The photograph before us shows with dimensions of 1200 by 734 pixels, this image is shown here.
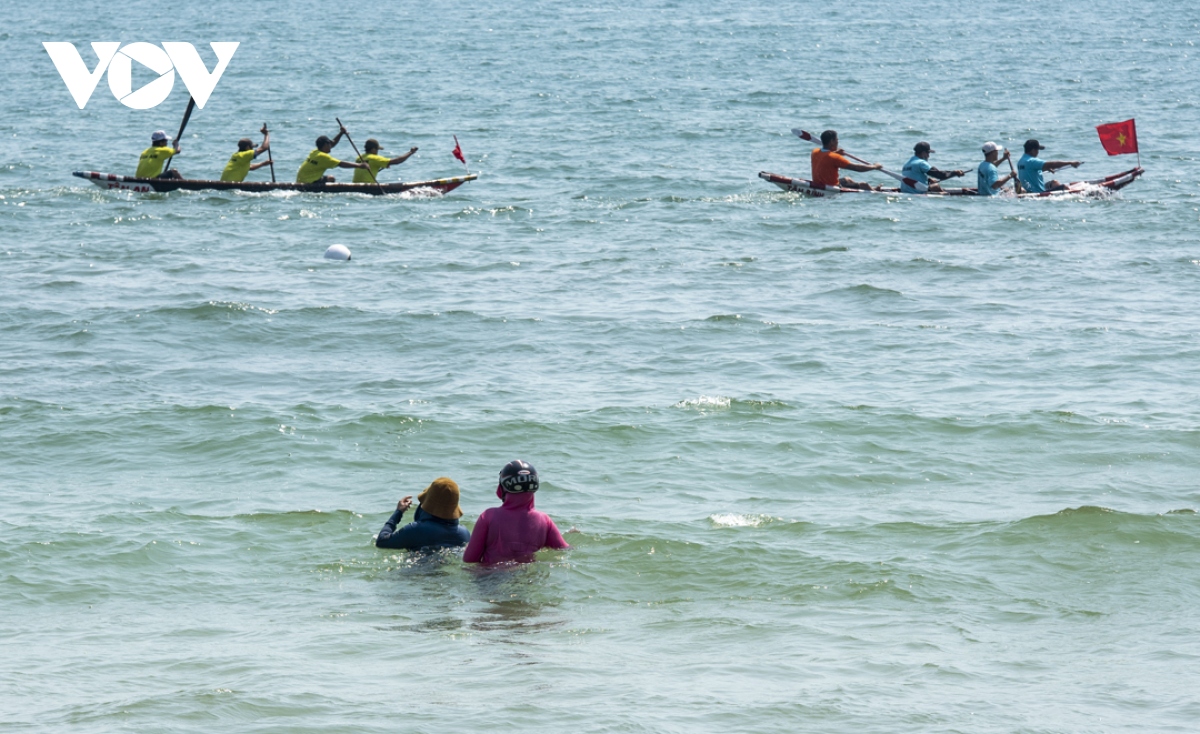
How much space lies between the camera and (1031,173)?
1101 inches

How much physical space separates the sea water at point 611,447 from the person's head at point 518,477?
27.7 inches

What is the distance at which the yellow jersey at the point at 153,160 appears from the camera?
95.3 feet

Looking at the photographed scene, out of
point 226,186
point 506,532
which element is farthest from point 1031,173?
point 506,532

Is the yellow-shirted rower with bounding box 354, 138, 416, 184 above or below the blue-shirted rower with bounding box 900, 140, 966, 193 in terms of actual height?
above

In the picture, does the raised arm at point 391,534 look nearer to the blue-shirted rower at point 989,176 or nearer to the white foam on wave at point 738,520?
the white foam on wave at point 738,520

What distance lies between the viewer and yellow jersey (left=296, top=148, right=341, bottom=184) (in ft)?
94.5

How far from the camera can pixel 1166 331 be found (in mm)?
18344

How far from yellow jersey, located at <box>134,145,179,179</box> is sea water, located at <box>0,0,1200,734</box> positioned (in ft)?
3.22

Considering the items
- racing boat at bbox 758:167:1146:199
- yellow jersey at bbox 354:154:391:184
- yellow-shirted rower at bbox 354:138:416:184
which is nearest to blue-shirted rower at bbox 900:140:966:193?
racing boat at bbox 758:167:1146:199

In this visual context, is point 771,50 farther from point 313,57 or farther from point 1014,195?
point 1014,195
